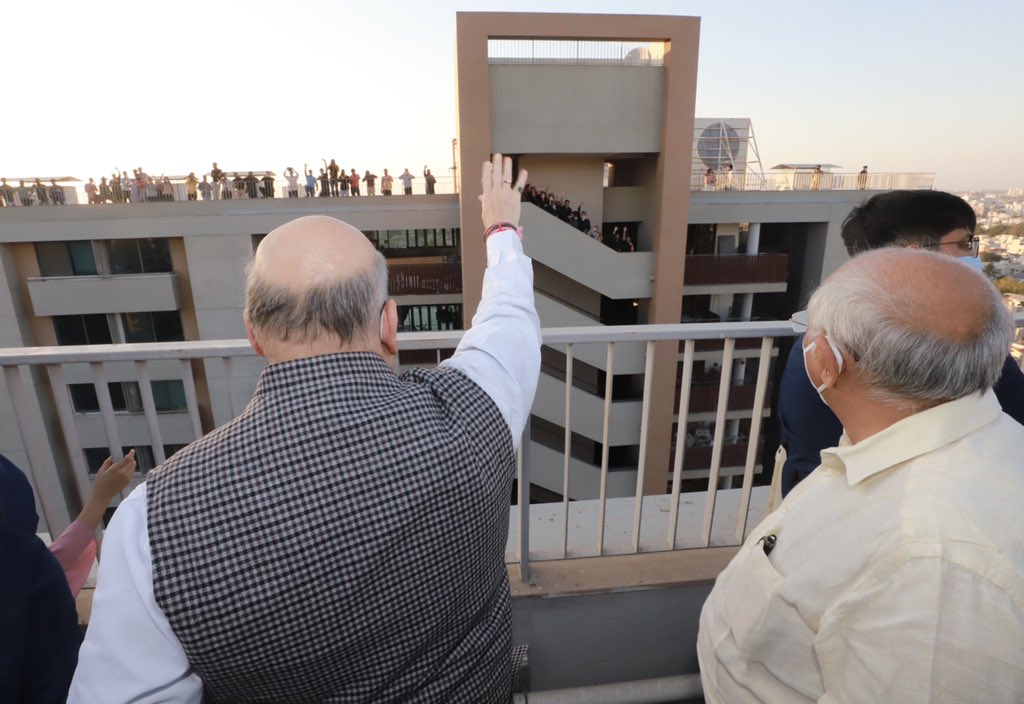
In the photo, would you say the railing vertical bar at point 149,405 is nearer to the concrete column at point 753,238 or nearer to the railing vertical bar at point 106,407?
the railing vertical bar at point 106,407

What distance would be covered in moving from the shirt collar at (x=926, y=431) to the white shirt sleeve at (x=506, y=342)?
508 mm

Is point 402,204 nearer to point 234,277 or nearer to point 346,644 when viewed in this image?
point 234,277

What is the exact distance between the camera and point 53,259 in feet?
38.4

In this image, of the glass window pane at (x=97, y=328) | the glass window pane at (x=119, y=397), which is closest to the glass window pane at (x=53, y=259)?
the glass window pane at (x=97, y=328)

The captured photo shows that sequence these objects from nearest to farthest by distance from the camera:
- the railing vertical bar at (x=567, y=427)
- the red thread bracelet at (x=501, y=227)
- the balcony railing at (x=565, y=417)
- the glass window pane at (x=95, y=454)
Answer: the red thread bracelet at (x=501, y=227)
the balcony railing at (x=565, y=417)
the railing vertical bar at (x=567, y=427)
the glass window pane at (x=95, y=454)

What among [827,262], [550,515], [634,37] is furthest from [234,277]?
[827,262]

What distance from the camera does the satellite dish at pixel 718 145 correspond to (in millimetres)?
14164

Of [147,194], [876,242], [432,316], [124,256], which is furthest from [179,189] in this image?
[876,242]

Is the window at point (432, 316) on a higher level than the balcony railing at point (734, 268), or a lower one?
lower

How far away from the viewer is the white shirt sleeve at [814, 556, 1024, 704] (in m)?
0.63

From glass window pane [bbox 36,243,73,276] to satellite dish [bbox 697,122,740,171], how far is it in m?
15.1

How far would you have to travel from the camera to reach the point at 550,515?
7.34ft

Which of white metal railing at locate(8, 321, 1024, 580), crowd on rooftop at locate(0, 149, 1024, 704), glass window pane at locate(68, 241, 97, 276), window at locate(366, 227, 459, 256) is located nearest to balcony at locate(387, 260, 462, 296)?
window at locate(366, 227, 459, 256)

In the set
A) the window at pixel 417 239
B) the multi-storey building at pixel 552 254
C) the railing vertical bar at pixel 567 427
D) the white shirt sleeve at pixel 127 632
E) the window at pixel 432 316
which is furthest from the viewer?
the window at pixel 417 239
